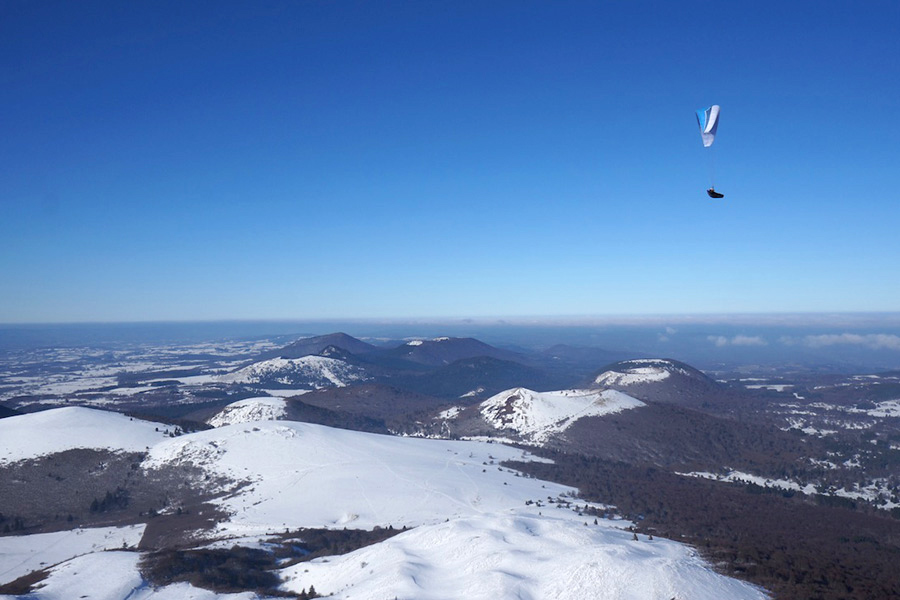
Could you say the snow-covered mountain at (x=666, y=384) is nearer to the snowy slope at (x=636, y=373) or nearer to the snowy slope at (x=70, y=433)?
the snowy slope at (x=636, y=373)

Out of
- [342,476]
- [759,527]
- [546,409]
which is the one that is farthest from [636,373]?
[342,476]

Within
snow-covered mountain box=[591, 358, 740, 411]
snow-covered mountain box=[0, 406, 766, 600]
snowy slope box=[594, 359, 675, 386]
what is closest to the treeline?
snow-covered mountain box=[0, 406, 766, 600]

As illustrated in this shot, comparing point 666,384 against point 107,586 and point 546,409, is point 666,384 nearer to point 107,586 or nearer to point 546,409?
point 546,409

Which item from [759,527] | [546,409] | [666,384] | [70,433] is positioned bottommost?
[666,384]

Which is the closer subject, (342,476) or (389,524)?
(389,524)

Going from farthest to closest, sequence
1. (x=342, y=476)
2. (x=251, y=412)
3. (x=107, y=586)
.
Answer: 1. (x=251, y=412)
2. (x=342, y=476)
3. (x=107, y=586)

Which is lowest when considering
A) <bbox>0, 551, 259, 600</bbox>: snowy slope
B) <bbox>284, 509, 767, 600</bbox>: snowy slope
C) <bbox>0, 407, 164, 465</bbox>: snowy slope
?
<bbox>0, 407, 164, 465</bbox>: snowy slope

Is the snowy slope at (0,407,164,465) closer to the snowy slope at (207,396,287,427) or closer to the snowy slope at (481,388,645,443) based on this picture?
the snowy slope at (207,396,287,427)

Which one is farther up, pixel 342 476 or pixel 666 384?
pixel 342 476
